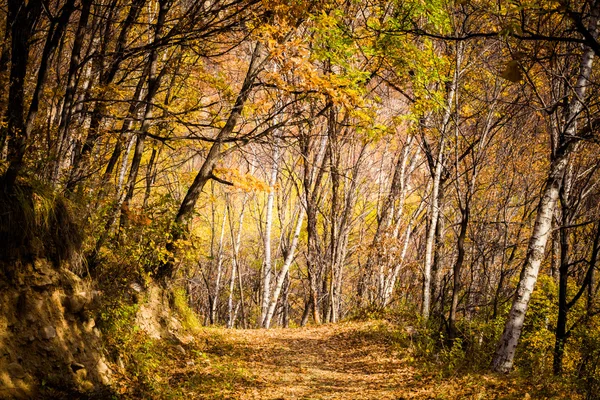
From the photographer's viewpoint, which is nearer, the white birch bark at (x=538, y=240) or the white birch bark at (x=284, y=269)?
the white birch bark at (x=538, y=240)

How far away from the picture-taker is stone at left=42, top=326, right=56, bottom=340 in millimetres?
4430

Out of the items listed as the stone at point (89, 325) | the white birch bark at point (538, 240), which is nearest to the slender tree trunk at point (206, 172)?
the stone at point (89, 325)

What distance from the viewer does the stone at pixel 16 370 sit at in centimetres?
389

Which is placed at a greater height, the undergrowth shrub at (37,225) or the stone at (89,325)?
the undergrowth shrub at (37,225)

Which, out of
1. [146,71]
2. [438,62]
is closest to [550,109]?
[438,62]

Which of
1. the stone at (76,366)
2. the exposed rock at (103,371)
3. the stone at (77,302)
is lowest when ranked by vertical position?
the exposed rock at (103,371)

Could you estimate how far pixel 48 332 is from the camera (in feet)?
14.7

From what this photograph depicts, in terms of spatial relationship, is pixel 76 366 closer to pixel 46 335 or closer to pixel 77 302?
pixel 46 335

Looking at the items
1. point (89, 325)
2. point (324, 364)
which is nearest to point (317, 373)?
point (324, 364)

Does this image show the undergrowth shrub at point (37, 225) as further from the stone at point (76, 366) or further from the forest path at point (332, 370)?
the forest path at point (332, 370)

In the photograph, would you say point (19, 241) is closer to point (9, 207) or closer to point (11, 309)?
point (9, 207)

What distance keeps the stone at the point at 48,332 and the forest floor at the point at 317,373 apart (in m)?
1.11

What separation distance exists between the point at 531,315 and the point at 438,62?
657 cm

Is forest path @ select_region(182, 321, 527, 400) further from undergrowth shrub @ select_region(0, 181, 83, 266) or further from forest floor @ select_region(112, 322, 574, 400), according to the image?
undergrowth shrub @ select_region(0, 181, 83, 266)
